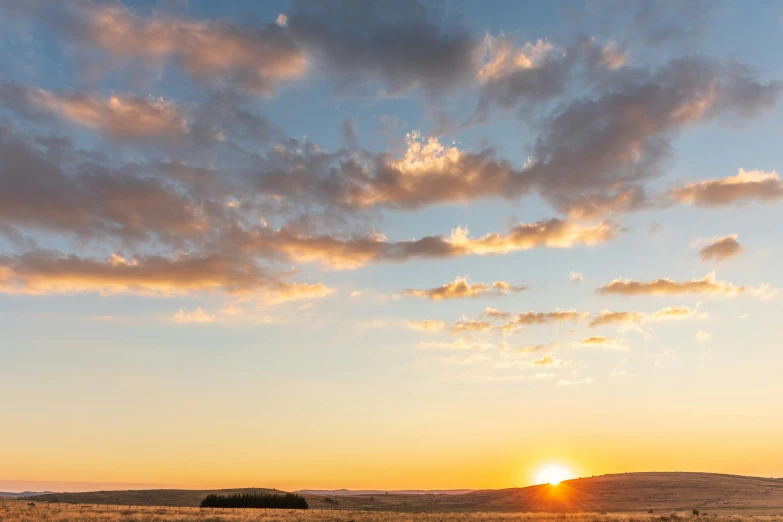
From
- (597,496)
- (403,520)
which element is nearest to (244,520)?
(403,520)

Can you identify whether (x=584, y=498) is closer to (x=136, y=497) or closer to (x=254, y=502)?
(x=254, y=502)

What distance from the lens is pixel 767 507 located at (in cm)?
9938

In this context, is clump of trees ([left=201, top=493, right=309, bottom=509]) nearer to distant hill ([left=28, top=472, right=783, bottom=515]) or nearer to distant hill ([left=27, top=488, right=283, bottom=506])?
distant hill ([left=28, top=472, right=783, bottom=515])

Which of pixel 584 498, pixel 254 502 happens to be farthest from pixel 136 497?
pixel 584 498

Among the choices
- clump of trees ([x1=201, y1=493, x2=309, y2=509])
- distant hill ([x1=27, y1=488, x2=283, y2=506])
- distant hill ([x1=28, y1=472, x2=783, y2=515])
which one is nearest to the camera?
clump of trees ([x1=201, y1=493, x2=309, y2=509])

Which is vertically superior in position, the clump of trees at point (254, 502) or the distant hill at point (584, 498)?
the clump of trees at point (254, 502)

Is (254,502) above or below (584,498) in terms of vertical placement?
above

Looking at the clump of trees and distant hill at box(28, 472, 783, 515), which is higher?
the clump of trees

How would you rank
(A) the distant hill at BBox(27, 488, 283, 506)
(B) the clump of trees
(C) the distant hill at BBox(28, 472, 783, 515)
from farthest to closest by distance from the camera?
(A) the distant hill at BBox(27, 488, 283, 506) → (C) the distant hill at BBox(28, 472, 783, 515) → (B) the clump of trees

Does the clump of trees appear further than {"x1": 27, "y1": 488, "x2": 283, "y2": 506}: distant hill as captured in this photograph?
No

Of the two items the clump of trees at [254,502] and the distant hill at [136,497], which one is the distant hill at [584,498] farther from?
the clump of trees at [254,502]

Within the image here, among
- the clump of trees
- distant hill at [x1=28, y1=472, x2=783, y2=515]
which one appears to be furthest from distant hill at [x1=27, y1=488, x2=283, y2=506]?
the clump of trees

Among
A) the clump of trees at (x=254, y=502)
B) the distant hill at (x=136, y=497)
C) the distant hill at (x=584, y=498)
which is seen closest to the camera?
the clump of trees at (x=254, y=502)

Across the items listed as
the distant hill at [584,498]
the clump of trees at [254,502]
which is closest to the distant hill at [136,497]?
the distant hill at [584,498]
